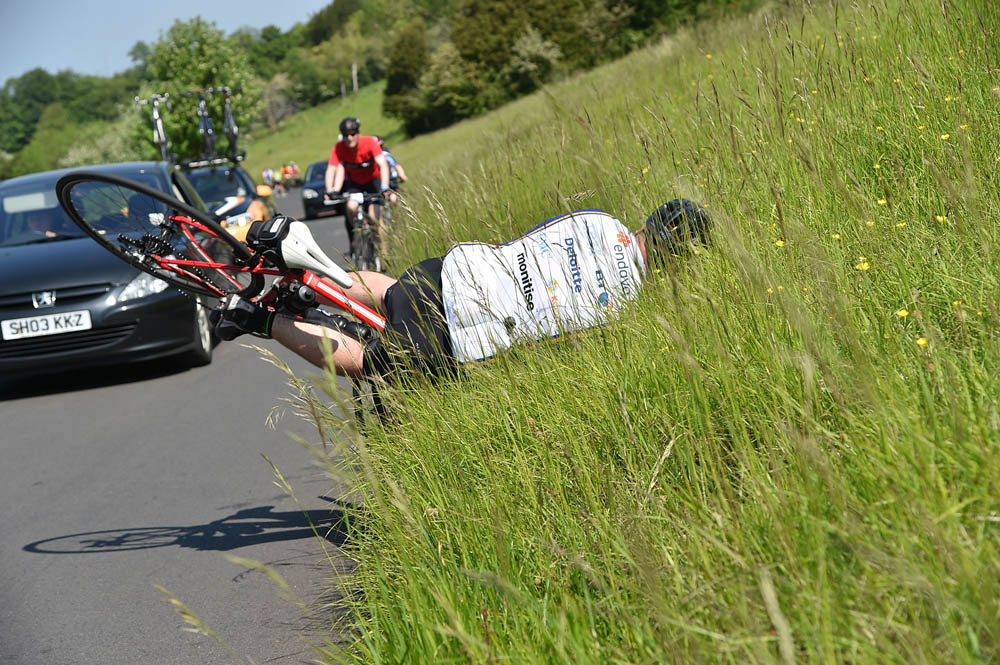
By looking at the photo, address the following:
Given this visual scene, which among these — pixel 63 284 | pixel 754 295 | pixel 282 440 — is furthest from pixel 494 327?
pixel 63 284

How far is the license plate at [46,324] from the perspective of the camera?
326 inches

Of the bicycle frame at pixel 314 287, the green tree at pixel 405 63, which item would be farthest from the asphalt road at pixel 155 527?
the green tree at pixel 405 63

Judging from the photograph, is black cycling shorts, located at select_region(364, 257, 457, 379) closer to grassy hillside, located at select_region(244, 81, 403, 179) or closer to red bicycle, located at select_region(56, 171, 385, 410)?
red bicycle, located at select_region(56, 171, 385, 410)

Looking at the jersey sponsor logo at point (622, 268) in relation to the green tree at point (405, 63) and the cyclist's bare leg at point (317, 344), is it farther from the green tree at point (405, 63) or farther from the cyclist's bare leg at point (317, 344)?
the green tree at point (405, 63)

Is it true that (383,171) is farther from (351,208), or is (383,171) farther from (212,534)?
(212,534)

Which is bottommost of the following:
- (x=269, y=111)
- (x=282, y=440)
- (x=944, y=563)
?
(x=282, y=440)

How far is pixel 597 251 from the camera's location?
167 inches

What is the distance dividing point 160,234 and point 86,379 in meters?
4.98

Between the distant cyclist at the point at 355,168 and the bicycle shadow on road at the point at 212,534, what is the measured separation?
6.81 meters

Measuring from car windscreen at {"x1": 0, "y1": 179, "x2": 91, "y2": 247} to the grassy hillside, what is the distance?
7121 centimetres

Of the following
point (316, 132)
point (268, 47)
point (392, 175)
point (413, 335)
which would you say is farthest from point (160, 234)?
point (268, 47)

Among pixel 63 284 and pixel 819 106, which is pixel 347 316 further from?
pixel 63 284

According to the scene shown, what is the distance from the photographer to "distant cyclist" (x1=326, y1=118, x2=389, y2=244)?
38.0ft

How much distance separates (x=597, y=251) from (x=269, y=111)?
5360 inches
